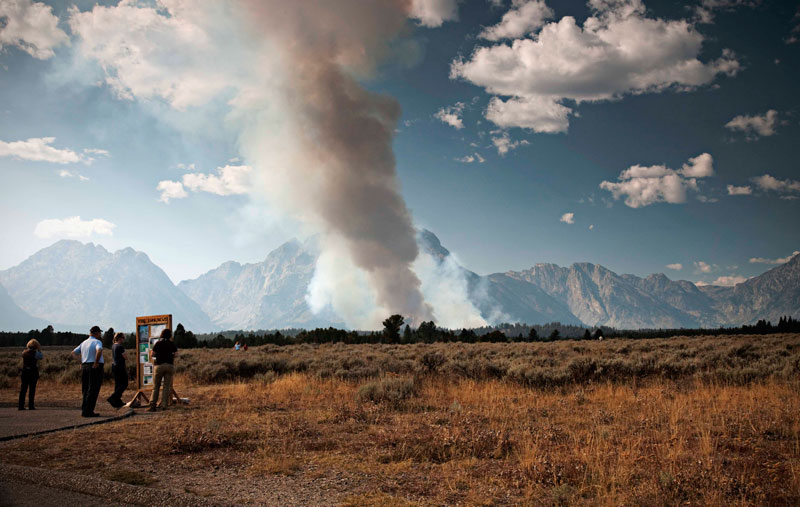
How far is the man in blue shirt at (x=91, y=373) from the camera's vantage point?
1126 centimetres

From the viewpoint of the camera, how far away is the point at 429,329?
102 metres

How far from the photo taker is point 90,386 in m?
11.2

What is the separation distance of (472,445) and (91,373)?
9.84 metres

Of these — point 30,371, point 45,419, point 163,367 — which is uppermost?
point 163,367

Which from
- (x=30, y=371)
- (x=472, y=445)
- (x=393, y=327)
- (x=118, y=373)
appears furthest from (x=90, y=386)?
(x=393, y=327)

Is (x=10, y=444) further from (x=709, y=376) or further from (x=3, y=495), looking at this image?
(x=709, y=376)

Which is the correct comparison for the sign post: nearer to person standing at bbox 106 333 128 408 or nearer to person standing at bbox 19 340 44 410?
person standing at bbox 106 333 128 408

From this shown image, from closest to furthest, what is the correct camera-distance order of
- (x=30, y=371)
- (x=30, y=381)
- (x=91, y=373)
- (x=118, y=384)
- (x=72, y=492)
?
(x=72, y=492), (x=91, y=373), (x=30, y=381), (x=30, y=371), (x=118, y=384)

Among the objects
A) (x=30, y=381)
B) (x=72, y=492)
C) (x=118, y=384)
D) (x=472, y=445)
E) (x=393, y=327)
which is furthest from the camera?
(x=393, y=327)

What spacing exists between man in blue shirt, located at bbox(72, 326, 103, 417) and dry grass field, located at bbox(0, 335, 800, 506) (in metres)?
1.46

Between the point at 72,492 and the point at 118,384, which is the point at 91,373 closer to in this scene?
the point at 118,384

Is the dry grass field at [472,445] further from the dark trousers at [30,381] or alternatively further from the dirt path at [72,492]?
the dark trousers at [30,381]

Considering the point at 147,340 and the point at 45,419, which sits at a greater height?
the point at 147,340

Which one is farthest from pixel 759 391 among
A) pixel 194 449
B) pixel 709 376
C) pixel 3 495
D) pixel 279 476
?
pixel 3 495
